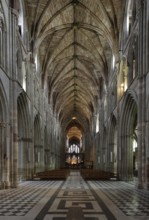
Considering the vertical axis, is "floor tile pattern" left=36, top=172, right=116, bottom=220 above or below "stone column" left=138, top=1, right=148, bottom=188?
below

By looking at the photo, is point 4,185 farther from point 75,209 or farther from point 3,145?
point 75,209

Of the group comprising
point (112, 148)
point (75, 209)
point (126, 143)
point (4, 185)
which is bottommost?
point (4, 185)

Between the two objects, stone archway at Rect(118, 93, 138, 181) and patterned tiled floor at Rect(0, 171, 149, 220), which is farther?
stone archway at Rect(118, 93, 138, 181)

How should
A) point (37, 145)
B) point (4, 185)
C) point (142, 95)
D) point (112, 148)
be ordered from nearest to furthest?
point (4, 185) < point (142, 95) < point (112, 148) < point (37, 145)

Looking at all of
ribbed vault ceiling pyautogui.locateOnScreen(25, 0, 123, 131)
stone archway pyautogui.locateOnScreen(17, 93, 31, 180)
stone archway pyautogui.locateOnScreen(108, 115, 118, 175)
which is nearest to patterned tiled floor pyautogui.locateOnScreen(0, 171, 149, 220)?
stone archway pyautogui.locateOnScreen(17, 93, 31, 180)

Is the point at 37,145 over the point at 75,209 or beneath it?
over

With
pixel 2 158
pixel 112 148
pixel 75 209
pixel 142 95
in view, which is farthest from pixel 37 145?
pixel 75 209

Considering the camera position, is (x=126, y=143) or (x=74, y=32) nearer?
(x=126, y=143)

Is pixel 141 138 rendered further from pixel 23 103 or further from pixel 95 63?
pixel 95 63

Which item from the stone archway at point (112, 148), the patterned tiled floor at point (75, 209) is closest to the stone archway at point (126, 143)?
the stone archway at point (112, 148)

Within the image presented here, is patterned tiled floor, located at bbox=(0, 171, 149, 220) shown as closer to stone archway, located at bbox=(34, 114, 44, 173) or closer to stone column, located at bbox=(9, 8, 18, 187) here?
stone column, located at bbox=(9, 8, 18, 187)

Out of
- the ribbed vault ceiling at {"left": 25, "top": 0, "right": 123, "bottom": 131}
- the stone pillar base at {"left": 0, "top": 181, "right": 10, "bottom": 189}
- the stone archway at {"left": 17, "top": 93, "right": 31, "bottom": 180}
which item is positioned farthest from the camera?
the ribbed vault ceiling at {"left": 25, "top": 0, "right": 123, "bottom": 131}

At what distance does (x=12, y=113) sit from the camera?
72.5ft

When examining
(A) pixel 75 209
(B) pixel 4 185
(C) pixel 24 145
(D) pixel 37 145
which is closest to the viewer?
(A) pixel 75 209
